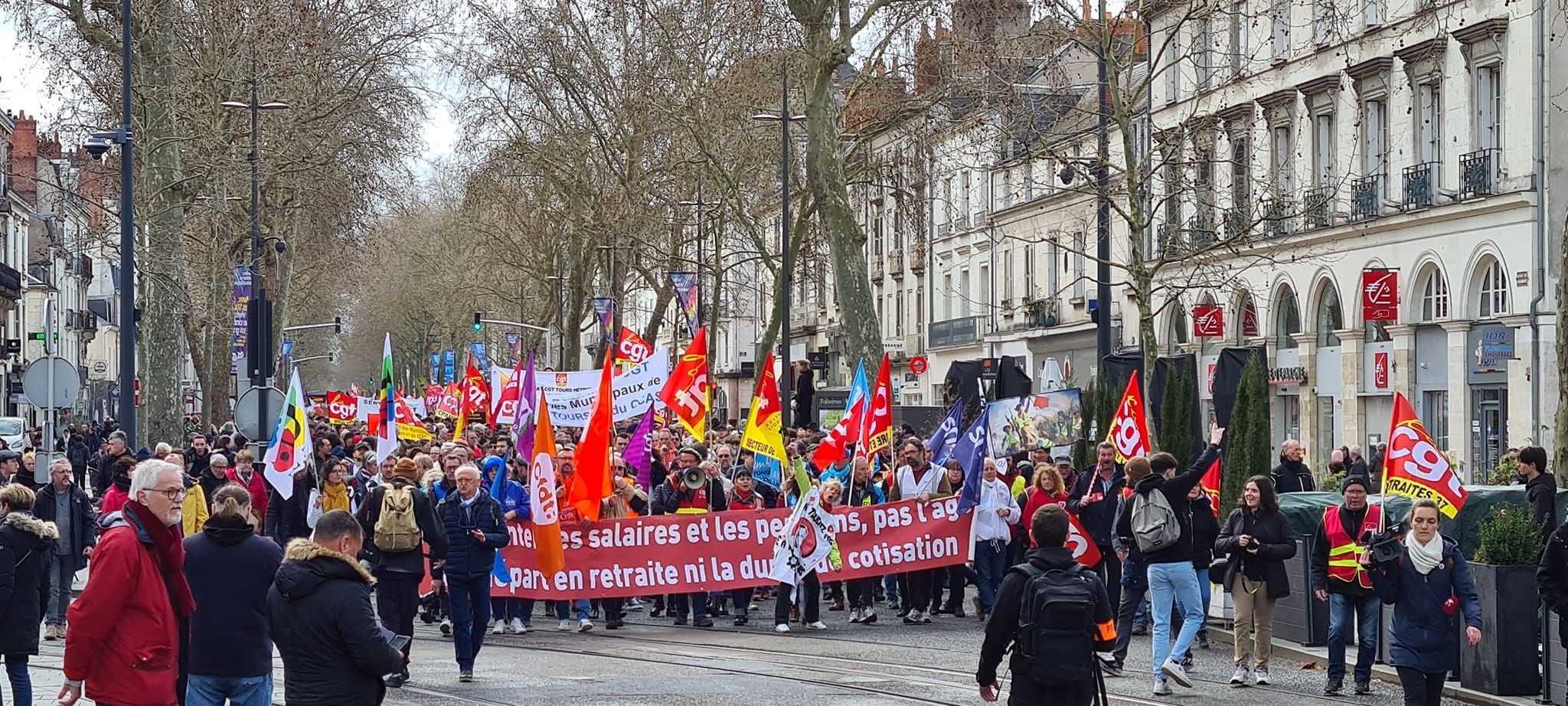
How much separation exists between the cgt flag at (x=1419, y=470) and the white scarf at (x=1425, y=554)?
5.41 ft

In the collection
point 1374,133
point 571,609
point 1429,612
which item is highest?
point 1374,133

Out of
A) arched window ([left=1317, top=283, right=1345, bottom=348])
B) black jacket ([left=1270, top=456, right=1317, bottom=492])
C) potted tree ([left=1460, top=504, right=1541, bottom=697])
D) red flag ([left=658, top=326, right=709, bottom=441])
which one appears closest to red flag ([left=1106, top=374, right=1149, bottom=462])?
black jacket ([left=1270, top=456, right=1317, bottom=492])

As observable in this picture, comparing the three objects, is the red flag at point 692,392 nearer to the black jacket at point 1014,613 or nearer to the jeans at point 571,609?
the jeans at point 571,609

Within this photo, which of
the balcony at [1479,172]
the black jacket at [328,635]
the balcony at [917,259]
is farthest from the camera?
the balcony at [917,259]

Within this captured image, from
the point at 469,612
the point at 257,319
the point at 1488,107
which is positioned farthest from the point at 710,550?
the point at 1488,107

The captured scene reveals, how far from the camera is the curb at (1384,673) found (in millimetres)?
13086

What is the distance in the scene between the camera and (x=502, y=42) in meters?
51.0

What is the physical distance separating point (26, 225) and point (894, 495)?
81.1 m

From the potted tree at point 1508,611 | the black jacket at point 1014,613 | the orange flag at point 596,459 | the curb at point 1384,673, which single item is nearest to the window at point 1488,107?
the curb at point 1384,673

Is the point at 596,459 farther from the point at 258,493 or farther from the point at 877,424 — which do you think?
the point at 258,493

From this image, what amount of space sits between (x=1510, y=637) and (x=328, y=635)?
336 inches

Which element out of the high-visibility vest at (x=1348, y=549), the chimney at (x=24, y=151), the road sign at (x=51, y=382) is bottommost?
the high-visibility vest at (x=1348, y=549)

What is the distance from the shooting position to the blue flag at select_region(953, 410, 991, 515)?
18.5 m

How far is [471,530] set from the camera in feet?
48.7
